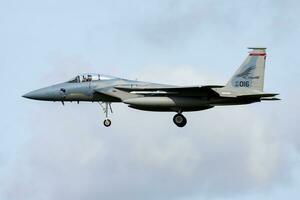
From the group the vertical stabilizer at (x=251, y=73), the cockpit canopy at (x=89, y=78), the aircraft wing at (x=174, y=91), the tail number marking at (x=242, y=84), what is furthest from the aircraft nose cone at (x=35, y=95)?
the tail number marking at (x=242, y=84)

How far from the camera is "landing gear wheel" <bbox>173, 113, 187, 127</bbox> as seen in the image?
166ft

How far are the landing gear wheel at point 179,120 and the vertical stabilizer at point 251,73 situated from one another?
9.47 ft

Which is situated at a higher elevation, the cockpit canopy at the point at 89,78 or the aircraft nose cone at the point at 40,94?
the cockpit canopy at the point at 89,78

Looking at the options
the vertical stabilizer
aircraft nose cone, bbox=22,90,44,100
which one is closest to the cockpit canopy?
aircraft nose cone, bbox=22,90,44,100

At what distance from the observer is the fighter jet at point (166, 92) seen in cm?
4947

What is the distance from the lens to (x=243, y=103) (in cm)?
5003

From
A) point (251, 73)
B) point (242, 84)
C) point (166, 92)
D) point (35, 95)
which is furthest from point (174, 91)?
point (35, 95)

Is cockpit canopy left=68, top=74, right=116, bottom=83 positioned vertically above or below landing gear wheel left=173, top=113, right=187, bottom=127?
above

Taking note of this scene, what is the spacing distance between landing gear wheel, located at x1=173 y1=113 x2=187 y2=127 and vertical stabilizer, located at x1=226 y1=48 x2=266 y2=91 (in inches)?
114

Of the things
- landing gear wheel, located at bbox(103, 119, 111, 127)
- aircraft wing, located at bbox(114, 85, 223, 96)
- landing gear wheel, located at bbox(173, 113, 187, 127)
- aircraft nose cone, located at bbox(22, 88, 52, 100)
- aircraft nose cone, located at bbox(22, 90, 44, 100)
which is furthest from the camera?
aircraft nose cone, located at bbox(22, 90, 44, 100)

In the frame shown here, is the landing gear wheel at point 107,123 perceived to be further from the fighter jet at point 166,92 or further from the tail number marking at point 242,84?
the tail number marking at point 242,84

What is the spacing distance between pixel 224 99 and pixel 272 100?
112 inches

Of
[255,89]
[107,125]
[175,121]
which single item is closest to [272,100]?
[255,89]

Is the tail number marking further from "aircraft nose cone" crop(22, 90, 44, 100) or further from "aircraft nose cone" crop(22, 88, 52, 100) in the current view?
"aircraft nose cone" crop(22, 90, 44, 100)
